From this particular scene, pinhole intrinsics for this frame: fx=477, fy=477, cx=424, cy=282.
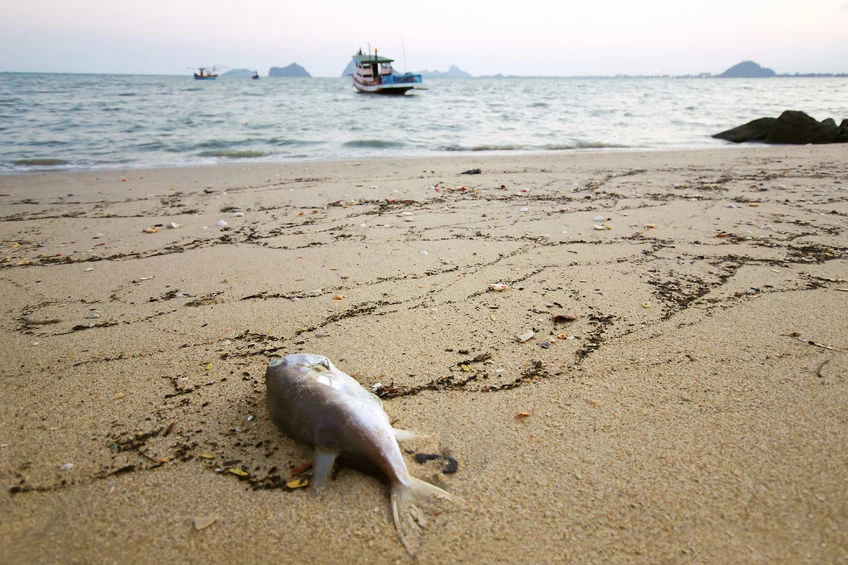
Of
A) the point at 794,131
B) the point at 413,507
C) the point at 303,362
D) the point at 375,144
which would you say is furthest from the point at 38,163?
the point at 794,131

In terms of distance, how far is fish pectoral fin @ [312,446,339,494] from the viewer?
5.89 feet

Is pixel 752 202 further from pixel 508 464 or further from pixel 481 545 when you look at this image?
pixel 481 545

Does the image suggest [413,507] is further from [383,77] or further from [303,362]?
[383,77]

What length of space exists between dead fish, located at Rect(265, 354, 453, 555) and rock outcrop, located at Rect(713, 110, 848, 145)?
15.4 m

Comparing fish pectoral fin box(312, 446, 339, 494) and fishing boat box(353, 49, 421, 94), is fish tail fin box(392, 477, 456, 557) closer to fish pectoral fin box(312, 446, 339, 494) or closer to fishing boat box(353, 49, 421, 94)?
fish pectoral fin box(312, 446, 339, 494)

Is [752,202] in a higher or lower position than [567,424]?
higher

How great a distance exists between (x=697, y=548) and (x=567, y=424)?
26.5 inches

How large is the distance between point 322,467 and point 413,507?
384 mm

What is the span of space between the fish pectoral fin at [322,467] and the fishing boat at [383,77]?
39802 millimetres

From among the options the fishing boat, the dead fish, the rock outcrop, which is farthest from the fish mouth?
the fishing boat

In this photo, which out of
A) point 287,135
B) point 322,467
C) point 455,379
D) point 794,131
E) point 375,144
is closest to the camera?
point 322,467

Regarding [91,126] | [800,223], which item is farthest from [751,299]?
[91,126]

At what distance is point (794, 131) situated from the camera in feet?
42.2

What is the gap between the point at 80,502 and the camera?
176cm
